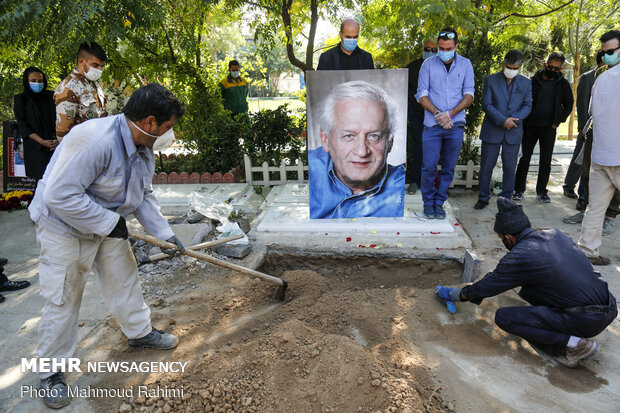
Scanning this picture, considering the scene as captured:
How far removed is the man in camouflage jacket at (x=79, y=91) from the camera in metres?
4.39

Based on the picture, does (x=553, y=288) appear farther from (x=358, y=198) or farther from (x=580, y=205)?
(x=580, y=205)

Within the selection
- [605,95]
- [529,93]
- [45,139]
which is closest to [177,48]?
[45,139]

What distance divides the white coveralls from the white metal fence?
399 centimetres

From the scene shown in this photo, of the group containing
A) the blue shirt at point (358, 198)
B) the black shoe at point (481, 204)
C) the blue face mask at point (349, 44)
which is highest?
the blue face mask at point (349, 44)

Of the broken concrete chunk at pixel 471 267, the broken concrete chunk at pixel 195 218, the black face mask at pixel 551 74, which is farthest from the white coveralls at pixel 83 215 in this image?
the black face mask at pixel 551 74

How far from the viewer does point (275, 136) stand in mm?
7082

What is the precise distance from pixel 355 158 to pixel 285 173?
2.05 meters

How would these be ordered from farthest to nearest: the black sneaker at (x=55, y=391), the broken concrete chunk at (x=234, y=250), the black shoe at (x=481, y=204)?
the black shoe at (x=481, y=204) < the broken concrete chunk at (x=234, y=250) < the black sneaker at (x=55, y=391)

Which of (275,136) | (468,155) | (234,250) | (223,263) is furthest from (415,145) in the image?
(223,263)

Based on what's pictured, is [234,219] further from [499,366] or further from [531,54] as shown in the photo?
[531,54]

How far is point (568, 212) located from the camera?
569cm

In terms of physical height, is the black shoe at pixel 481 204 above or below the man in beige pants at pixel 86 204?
below

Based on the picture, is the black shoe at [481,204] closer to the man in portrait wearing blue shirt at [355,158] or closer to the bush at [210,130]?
the man in portrait wearing blue shirt at [355,158]

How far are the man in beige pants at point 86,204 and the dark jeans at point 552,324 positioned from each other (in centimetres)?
269
